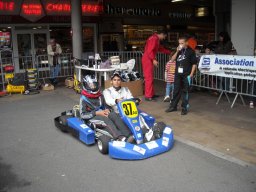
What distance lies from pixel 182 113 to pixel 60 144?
310 centimetres

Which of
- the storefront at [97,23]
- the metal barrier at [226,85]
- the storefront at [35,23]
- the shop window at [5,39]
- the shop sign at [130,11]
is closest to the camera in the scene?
the metal barrier at [226,85]

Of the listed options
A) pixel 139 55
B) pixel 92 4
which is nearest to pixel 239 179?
pixel 139 55

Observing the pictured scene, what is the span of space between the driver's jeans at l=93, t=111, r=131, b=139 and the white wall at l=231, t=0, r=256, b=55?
22.0ft

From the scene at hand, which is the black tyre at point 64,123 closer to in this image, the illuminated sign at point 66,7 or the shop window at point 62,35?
the illuminated sign at point 66,7

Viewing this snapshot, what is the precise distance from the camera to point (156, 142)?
216 inches

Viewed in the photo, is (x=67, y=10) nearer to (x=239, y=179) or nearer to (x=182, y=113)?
(x=182, y=113)

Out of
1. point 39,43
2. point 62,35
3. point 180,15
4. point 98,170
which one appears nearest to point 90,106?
point 98,170

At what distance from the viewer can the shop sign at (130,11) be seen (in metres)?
19.5

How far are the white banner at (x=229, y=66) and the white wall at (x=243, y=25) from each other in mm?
2351

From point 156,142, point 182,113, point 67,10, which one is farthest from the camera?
point 67,10

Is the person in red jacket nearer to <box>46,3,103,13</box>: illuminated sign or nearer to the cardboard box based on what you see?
the cardboard box

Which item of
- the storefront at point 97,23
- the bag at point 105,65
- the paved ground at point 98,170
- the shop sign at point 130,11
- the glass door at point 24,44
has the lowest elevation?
the paved ground at point 98,170

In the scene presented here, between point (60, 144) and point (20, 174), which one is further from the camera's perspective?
point (60, 144)

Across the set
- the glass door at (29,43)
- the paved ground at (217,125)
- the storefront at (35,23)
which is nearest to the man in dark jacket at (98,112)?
the paved ground at (217,125)
